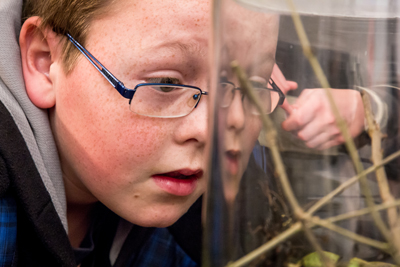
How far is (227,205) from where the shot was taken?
0.75ft

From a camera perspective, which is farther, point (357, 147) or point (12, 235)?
point (12, 235)

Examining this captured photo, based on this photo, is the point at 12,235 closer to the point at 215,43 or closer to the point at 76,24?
the point at 76,24

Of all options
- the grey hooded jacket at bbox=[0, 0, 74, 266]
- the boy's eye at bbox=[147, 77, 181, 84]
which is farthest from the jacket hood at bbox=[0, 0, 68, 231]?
the boy's eye at bbox=[147, 77, 181, 84]

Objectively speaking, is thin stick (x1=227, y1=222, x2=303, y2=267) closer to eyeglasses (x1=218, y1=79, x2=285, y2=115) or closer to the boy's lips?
eyeglasses (x1=218, y1=79, x2=285, y2=115)

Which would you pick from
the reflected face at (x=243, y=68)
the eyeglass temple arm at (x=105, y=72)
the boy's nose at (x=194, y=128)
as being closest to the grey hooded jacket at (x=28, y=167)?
the eyeglass temple arm at (x=105, y=72)

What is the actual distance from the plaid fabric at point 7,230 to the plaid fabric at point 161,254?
0.29 meters

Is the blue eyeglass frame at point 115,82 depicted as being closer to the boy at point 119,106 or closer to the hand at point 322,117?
the boy at point 119,106

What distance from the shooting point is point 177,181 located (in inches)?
19.6

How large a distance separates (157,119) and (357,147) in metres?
0.31

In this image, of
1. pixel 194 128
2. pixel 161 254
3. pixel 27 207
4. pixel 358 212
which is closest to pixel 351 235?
pixel 358 212

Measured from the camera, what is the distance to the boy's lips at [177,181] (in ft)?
1.61

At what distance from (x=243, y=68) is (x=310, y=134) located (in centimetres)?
6

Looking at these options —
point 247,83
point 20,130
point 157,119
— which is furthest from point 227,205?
point 20,130

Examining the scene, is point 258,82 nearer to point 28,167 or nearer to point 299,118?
point 299,118
